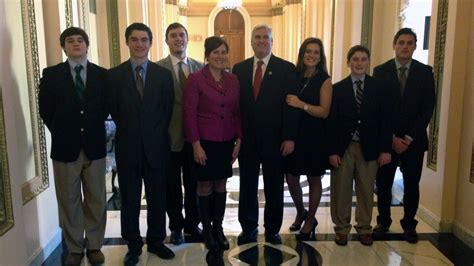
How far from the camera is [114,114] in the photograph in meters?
2.73

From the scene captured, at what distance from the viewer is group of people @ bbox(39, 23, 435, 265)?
2703 millimetres

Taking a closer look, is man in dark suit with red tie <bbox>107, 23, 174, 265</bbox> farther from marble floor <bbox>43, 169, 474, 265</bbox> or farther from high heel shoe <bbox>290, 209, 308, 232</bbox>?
high heel shoe <bbox>290, 209, 308, 232</bbox>

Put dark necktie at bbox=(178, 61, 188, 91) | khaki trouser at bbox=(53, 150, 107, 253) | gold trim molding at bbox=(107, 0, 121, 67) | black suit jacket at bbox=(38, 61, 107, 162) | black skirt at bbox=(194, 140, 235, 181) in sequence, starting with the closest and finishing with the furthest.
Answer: black suit jacket at bbox=(38, 61, 107, 162) → khaki trouser at bbox=(53, 150, 107, 253) → black skirt at bbox=(194, 140, 235, 181) → dark necktie at bbox=(178, 61, 188, 91) → gold trim molding at bbox=(107, 0, 121, 67)

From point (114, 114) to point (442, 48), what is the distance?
2.70 meters

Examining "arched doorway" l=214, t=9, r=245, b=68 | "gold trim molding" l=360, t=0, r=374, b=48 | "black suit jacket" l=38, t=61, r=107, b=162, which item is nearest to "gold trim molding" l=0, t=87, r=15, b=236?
"black suit jacket" l=38, t=61, r=107, b=162

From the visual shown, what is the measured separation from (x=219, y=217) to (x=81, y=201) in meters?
0.99

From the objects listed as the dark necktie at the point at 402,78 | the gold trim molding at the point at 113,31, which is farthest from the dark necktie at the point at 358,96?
the gold trim molding at the point at 113,31

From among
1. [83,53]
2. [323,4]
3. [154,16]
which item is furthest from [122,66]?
[323,4]

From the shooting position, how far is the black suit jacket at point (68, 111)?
2609 millimetres

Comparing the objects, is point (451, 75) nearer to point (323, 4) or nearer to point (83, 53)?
point (83, 53)

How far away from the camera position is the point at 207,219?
302 centimetres

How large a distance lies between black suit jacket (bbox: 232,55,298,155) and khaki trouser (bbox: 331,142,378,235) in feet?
1.63

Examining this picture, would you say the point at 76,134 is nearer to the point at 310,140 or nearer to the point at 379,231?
the point at 310,140

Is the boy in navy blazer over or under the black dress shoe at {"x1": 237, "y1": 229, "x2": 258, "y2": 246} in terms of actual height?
over
